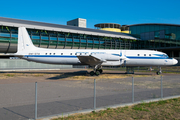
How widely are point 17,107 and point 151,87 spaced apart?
27.1ft

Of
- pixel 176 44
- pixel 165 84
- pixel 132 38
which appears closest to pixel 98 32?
pixel 132 38

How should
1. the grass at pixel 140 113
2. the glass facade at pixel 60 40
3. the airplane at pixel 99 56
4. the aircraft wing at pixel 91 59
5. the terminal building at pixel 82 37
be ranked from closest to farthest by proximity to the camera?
1. the grass at pixel 140 113
2. the aircraft wing at pixel 91 59
3. the airplane at pixel 99 56
4. the glass facade at pixel 60 40
5. the terminal building at pixel 82 37

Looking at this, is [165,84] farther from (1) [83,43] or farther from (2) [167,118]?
(1) [83,43]

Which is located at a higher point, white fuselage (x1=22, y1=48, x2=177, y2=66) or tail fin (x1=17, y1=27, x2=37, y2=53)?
tail fin (x1=17, y1=27, x2=37, y2=53)

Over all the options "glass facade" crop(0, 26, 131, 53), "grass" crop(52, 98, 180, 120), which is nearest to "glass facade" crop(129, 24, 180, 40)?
"glass facade" crop(0, 26, 131, 53)

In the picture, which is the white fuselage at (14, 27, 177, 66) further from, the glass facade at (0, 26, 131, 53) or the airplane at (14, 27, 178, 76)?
the glass facade at (0, 26, 131, 53)

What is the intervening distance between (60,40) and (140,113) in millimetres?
38868

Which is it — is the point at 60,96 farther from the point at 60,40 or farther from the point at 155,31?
the point at 155,31

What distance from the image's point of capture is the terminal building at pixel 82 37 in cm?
3812

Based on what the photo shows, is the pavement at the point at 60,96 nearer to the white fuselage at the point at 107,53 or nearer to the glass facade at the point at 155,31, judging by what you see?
the white fuselage at the point at 107,53

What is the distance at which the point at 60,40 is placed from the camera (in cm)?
4372

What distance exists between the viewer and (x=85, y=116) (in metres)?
6.59

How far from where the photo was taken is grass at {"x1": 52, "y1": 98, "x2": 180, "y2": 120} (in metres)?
6.51

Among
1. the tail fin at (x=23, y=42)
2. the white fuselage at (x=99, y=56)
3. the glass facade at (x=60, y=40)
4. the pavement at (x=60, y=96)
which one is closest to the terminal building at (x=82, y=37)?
the glass facade at (x=60, y=40)
